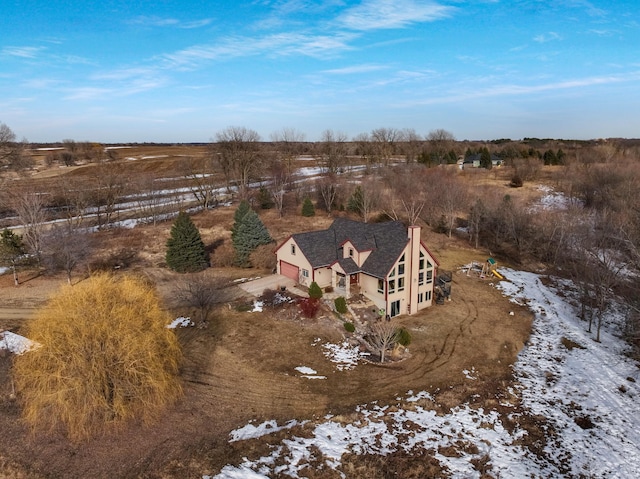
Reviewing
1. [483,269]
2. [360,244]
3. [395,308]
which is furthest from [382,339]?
[483,269]

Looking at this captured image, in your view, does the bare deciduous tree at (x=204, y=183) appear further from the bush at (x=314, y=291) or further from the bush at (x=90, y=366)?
the bush at (x=90, y=366)

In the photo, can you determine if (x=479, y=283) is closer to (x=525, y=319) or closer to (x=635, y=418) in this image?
(x=525, y=319)

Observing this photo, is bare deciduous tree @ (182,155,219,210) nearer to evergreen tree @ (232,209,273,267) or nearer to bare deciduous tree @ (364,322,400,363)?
evergreen tree @ (232,209,273,267)

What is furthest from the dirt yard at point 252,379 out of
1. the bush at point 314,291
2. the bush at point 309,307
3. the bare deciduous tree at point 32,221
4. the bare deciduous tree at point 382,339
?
the bare deciduous tree at point 32,221

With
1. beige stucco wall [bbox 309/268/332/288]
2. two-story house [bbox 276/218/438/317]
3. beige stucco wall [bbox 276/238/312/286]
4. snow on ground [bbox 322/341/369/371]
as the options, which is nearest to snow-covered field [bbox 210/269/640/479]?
snow on ground [bbox 322/341/369/371]

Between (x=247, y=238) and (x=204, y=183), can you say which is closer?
(x=247, y=238)

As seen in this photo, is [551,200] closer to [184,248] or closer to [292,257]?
[292,257]

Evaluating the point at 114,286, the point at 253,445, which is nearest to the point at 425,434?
the point at 253,445

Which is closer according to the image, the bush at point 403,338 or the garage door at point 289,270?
the bush at point 403,338
